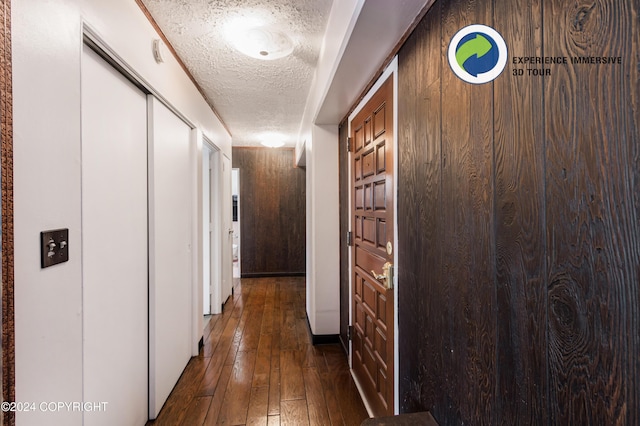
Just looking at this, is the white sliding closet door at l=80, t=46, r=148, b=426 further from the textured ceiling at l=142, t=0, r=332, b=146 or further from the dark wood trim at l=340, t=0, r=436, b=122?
the dark wood trim at l=340, t=0, r=436, b=122

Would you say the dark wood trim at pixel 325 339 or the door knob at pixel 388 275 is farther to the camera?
the dark wood trim at pixel 325 339

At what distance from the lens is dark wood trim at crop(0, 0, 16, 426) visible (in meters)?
0.75

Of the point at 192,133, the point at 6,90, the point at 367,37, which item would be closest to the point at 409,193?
the point at 367,37

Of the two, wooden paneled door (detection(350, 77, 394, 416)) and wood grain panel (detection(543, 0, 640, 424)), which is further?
wooden paneled door (detection(350, 77, 394, 416))

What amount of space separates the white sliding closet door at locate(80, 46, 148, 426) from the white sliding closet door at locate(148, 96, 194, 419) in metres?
0.05

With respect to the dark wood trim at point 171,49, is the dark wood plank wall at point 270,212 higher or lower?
lower

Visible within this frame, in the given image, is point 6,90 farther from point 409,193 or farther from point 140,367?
point 140,367

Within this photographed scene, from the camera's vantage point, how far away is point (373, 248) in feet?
5.81

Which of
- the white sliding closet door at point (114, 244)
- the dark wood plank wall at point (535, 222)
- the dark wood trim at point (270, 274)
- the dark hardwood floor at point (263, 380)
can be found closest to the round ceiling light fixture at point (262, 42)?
the white sliding closet door at point (114, 244)

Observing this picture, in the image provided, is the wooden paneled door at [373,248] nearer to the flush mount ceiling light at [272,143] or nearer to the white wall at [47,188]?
the white wall at [47,188]

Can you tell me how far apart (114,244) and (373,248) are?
4.47ft

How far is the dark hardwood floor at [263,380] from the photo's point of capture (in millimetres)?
1786

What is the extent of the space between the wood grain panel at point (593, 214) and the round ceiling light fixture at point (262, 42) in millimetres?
1558

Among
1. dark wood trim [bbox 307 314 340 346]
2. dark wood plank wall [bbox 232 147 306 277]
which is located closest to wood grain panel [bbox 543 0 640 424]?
dark wood trim [bbox 307 314 340 346]
